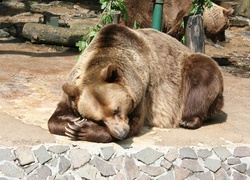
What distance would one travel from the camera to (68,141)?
4.84 m

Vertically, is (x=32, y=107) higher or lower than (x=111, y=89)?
lower

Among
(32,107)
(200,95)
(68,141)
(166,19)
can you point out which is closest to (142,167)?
(68,141)

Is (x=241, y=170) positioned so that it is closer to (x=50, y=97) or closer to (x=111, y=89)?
(x=111, y=89)

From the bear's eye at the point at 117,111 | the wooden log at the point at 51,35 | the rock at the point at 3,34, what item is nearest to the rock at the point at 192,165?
the bear's eye at the point at 117,111

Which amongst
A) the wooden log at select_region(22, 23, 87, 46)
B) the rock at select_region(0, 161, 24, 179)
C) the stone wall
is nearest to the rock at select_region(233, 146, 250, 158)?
the stone wall

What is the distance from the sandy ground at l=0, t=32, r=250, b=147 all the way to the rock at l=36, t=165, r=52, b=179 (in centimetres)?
24

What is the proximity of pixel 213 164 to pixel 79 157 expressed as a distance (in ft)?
4.76

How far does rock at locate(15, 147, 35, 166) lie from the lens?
15.4 feet

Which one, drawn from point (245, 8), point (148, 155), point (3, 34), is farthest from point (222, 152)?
point (245, 8)

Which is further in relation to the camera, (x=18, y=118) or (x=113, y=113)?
(x=18, y=118)

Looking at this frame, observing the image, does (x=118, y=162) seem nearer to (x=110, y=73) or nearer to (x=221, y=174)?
(x=110, y=73)

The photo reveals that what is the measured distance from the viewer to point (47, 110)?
5828mm

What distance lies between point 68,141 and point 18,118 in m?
0.79

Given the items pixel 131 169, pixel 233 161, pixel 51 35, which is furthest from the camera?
pixel 51 35
